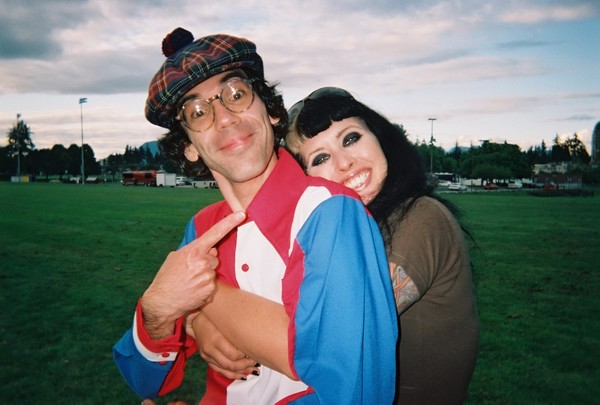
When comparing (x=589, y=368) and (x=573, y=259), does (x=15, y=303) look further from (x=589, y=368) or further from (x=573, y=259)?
(x=573, y=259)

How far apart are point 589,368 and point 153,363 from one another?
6.21 metres

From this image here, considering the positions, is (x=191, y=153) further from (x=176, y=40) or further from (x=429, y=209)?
(x=429, y=209)

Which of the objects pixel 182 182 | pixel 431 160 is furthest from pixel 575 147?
pixel 182 182

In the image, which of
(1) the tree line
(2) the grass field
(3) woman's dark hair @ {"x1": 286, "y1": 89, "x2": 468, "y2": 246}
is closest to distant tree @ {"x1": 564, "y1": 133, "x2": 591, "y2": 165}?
(1) the tree line

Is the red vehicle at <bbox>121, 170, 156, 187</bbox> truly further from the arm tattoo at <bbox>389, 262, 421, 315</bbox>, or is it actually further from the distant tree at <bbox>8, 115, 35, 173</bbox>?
the arm tattoo at <bbox>389, 262, 421, 315</bbox>

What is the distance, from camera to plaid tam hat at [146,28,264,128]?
212 cm

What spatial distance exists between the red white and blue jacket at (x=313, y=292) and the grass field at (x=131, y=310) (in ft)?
12.6

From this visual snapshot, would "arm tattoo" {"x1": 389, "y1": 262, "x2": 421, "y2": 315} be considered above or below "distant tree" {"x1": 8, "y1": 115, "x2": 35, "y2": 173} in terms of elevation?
below

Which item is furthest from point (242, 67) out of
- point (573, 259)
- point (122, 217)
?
point (122, 217)

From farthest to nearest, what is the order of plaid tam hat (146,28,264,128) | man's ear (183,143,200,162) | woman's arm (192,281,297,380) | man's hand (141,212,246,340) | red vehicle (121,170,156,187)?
red vehicle (121,170,156,187)
man's ear (183,143,200,162)
plaid tam hat (146,28,264,128)
man's hand (141,212,246,340)
woman's arm (192,281,297,380)

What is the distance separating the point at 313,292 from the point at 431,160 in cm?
7198

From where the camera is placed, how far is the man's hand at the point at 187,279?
1.84 meters

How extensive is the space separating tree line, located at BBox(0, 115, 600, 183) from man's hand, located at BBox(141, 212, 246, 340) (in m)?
71.7

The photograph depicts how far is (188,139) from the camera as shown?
8.66 feet
